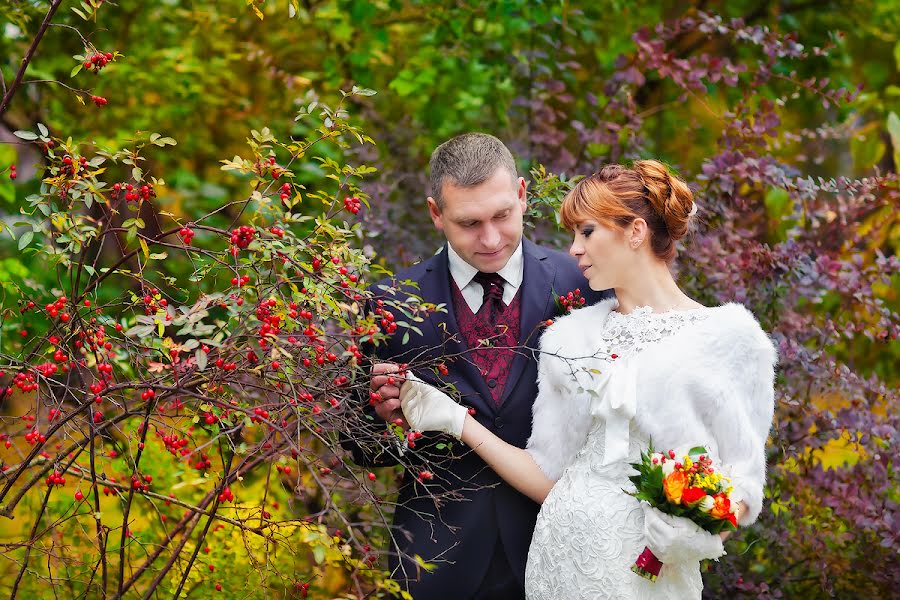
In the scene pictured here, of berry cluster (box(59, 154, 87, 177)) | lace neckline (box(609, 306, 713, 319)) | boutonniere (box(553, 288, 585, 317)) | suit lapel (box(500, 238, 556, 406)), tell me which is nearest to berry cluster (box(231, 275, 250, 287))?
berry cluster (box(59, 154, 87, 177))

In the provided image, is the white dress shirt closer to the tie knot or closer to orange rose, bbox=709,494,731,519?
the tie knot

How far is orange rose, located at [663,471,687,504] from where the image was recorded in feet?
7.96

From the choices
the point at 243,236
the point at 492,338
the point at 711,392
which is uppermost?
the point at 243,236

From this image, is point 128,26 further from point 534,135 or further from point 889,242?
point 889,242

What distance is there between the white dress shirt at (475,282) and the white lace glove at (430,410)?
0.39m

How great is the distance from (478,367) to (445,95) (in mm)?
3071

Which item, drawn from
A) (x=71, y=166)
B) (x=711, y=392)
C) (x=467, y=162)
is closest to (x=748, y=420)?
(x=711, y=392)

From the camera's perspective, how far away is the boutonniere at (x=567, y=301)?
3.03m

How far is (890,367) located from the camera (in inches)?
213

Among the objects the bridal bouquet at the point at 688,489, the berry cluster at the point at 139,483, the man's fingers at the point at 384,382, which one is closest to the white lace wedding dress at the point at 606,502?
the bridal bouquet at the point at 688,489

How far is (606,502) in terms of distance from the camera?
108 inches

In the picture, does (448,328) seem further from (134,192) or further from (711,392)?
(134,192)

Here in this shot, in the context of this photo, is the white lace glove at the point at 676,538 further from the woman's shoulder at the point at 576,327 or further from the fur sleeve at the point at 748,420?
the woman's shoulder at the point at 576,327

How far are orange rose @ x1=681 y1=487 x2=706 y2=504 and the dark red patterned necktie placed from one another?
90cm
